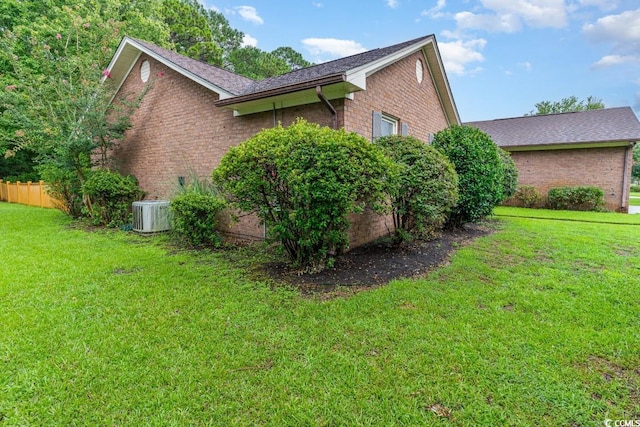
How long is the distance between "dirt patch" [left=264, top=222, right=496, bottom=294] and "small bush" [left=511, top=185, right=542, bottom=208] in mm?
10577

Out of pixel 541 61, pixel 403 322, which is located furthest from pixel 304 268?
pixel 541 61

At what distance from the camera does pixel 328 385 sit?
2311 millimetres

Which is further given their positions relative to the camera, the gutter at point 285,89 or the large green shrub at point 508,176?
the large green shrub at point 508,176

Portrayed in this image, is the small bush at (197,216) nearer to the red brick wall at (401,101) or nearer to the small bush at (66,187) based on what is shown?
the red brick wall at (401,101)

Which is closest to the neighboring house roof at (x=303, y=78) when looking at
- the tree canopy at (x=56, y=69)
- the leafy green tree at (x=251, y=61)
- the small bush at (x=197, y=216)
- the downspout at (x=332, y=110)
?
the downspout at (x=332, y=110)

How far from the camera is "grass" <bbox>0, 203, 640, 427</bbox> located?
2084 mm

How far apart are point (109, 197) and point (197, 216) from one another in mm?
4136

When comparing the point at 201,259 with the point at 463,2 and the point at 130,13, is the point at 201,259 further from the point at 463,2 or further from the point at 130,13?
the point at 130,13

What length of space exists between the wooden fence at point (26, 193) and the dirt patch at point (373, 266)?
1431cm

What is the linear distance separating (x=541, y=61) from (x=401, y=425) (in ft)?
62.3

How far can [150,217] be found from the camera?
26.0ft

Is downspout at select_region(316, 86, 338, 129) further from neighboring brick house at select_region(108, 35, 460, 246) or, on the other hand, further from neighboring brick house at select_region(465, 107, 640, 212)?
neighboring brick house at select_region(465, 107, 640, 212)

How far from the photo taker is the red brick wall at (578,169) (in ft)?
44.1

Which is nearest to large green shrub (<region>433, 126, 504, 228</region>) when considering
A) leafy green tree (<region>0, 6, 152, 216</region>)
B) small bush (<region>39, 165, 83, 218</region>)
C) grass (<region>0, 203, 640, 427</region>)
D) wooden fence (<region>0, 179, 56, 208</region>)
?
grass (<region>0, 203, 640, 427</region>)
